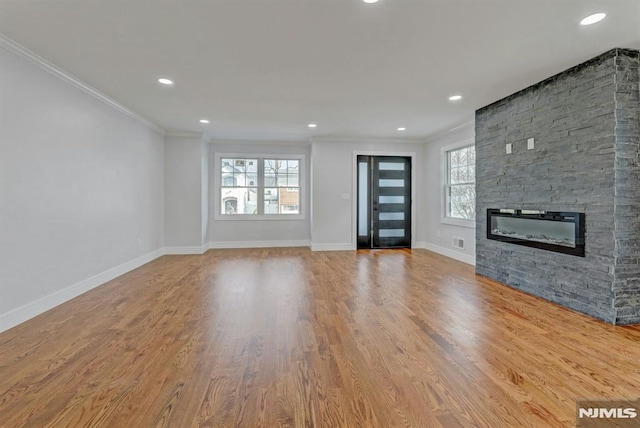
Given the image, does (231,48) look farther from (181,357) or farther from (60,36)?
(181,357)

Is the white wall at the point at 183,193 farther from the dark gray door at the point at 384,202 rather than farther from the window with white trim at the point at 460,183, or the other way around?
the window with white trim at the point at 460,183

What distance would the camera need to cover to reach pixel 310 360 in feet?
6.89

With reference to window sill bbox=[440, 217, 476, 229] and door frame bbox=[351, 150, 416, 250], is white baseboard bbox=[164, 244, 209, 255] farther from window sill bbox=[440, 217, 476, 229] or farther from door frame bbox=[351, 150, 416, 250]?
window sill bbox=[440, 217, 476, 229]

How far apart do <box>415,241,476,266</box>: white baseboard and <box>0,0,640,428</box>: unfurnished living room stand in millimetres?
89

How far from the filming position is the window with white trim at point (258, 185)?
709 centimetres

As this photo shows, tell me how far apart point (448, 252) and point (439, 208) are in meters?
0.97

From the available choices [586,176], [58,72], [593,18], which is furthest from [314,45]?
[586,176]

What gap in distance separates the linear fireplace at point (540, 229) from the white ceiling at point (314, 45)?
5.09ft

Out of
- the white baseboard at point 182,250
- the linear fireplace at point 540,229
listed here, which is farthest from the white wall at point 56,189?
the linear fireplace at point 540,229

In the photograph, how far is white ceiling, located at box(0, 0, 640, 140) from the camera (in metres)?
2.20

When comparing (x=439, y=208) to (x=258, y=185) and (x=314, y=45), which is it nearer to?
(x=258, y=185)

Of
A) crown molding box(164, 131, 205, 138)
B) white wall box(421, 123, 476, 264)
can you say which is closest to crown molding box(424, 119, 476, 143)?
white wall box(421, 123, 476, 264)

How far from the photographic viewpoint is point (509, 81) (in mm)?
3518

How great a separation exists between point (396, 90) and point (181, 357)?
3.61 meters
